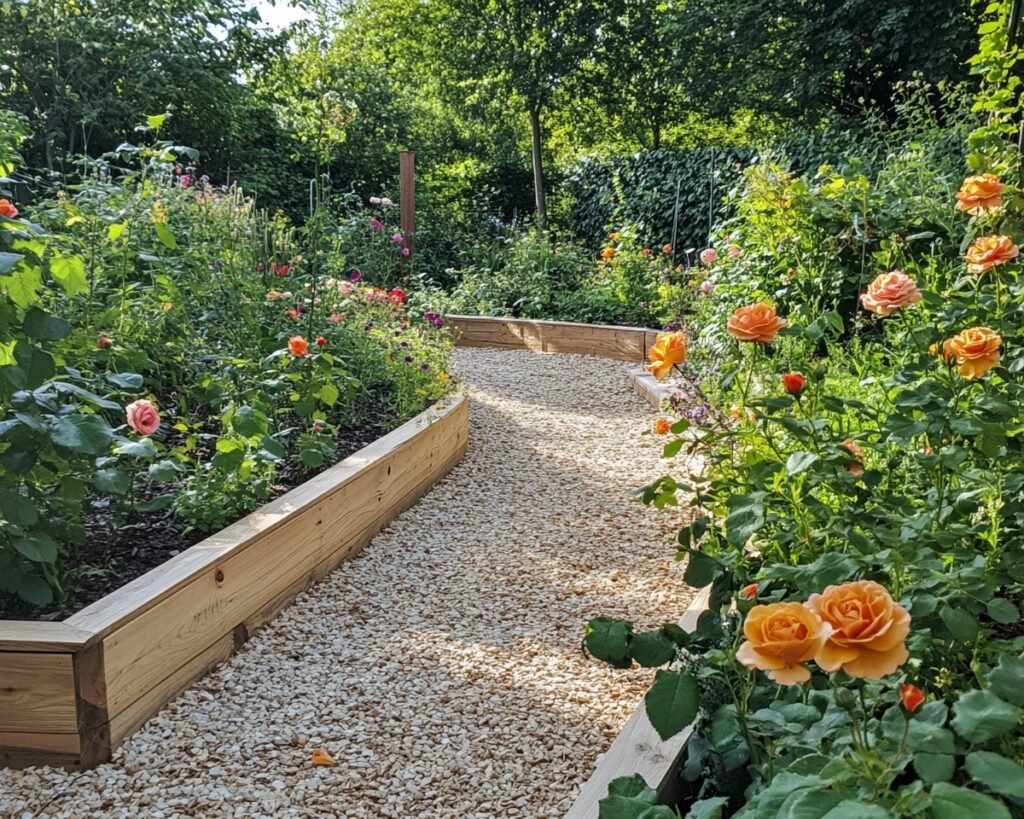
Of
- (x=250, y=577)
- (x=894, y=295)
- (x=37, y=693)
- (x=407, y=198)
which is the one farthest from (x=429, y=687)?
(x=407, y=198)

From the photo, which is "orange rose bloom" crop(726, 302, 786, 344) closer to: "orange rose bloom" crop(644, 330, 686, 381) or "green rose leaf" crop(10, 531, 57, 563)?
"orange rose bloom" crop(644, 330, 686, 381)

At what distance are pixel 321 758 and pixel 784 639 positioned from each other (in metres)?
1.49

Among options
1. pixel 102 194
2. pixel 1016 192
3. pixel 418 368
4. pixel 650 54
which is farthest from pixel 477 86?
pixel 1016 192

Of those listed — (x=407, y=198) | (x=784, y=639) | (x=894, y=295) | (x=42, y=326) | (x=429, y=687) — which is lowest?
(x=429, y=687)

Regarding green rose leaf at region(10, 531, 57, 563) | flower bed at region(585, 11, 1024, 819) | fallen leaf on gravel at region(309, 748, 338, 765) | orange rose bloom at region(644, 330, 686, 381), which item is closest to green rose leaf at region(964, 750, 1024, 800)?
flower bed at region(585, 11, 1024, 819)

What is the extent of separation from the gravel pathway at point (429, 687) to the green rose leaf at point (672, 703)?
626 mm

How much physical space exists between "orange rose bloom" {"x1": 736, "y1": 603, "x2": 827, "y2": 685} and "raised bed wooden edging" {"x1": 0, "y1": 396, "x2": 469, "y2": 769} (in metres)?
1.53

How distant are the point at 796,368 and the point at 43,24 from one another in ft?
29.7

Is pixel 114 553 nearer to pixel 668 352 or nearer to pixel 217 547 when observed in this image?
pixel 217 547

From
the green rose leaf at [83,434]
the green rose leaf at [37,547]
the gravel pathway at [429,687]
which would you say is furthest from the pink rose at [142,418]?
the gravel pathway at [429,687]

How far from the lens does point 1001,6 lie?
10.7ft

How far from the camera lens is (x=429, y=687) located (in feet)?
7.69

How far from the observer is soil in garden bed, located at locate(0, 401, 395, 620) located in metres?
2.13

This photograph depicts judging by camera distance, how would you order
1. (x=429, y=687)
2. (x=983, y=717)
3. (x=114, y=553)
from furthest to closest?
(x=114, y=553), (x=429, y=687), (x=983, y=717)
